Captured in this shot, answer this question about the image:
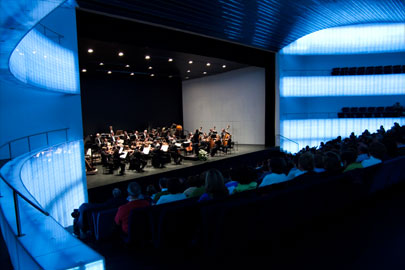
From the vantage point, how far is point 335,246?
109 inches

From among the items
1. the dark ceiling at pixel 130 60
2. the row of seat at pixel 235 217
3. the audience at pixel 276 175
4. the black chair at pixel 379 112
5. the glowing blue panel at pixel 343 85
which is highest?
the dark ceiling at pixel 130 60

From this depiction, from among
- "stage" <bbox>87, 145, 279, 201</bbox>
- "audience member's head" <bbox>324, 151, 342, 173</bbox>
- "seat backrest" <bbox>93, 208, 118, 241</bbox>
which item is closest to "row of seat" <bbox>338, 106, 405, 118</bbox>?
"stage" <bbox>87, 145, 279, 201</bbox>

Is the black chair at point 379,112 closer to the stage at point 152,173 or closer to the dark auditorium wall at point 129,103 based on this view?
the stage at point 152,173

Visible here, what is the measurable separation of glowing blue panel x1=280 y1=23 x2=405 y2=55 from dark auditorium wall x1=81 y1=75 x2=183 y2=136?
8696mm

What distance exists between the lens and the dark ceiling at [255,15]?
8401mm

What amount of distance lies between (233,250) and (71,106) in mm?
7192

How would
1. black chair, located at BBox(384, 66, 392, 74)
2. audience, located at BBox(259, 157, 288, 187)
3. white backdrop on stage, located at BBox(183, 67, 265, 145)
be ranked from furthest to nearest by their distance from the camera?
white backdrop on stage, located at BBox(183, 67, 265, 145), black chair, located at BBox(384, 66, 392, 74), audience, located at BBox(259, 157, 288, 187)

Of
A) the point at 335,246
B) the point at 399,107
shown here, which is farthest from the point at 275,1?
the point at 399,107

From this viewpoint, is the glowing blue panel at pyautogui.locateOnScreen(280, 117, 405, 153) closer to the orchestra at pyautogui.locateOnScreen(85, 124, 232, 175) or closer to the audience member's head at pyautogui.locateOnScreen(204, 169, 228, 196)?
the orchestra at pyautogui.locateOnScreen(85, 124, 232, 175)

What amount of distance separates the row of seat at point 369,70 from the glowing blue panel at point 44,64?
46.4ft

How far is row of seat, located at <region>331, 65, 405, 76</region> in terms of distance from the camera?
1490 centimetres

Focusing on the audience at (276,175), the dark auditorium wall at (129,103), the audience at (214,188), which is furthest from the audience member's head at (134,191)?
the dark auditorium wall at (129,103)

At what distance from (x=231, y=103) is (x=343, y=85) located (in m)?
6.62

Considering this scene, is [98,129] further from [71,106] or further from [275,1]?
[275,1]
